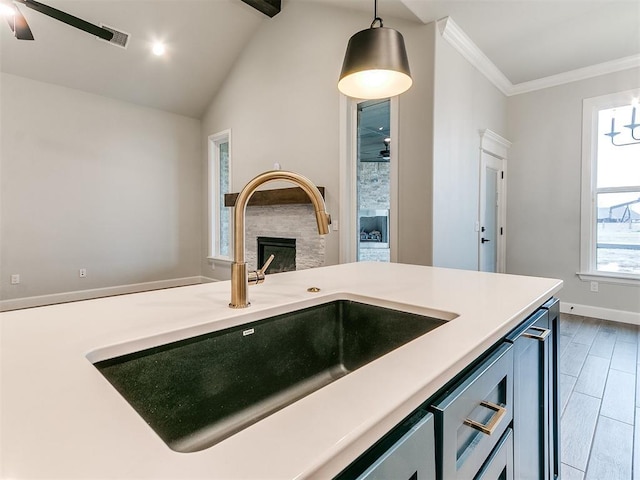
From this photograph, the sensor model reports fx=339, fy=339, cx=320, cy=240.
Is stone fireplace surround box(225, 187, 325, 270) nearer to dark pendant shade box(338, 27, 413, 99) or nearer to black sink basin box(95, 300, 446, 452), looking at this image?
dark pendant shade box(338, 27, 413, 99)

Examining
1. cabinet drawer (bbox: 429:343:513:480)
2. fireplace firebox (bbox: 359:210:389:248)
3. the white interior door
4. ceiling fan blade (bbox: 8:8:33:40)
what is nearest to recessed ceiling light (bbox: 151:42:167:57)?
ceiling fan blade (bbox: 8:8:33:40)

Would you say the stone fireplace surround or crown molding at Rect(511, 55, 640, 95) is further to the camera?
the stone fireplace surround

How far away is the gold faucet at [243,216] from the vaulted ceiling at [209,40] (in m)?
2.55

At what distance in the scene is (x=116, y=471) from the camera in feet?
1.15

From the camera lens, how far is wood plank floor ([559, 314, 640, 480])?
1.67 meters

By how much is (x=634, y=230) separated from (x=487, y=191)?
1.58 m

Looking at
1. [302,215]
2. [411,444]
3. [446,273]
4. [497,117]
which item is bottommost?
[411,444]

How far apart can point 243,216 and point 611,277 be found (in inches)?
Answer: 179

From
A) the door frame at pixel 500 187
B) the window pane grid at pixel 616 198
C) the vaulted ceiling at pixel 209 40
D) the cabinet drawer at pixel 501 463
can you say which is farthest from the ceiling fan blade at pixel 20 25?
the window pane grid at pixel 616 198

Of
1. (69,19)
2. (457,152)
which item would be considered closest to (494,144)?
(457,152)

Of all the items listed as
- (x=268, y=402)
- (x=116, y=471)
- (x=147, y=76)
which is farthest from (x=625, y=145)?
(x=147, y=76)

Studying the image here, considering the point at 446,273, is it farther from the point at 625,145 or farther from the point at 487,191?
the point at 625,145

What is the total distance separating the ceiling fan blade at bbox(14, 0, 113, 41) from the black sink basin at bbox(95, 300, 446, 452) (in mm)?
4193

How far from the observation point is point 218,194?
5820mm
